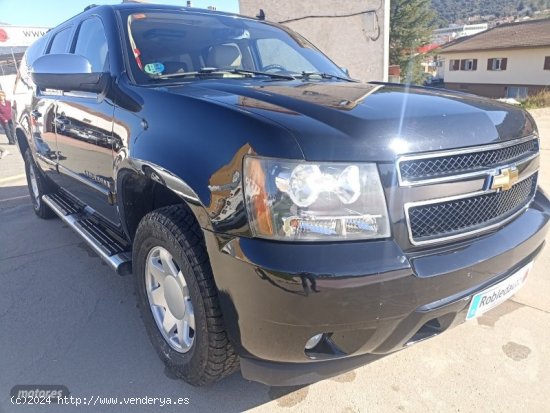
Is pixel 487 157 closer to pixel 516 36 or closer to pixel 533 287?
pixel 533 287

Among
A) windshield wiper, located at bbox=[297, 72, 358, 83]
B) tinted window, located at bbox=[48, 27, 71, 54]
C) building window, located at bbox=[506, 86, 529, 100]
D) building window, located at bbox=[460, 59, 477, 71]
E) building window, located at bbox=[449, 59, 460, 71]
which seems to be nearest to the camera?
windshield wiper, located at bbox=[297, 72, 358, 83]

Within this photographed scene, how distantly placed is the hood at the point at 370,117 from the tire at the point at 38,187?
10.2 ft

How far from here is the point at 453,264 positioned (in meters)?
1.68

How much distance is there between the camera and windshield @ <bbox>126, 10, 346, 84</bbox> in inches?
101

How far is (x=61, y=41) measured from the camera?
12.4 feet

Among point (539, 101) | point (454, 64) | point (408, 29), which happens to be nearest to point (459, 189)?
point (539, 101)

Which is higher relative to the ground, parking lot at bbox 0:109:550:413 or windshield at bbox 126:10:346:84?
windshield at bbox 126:10:346:84

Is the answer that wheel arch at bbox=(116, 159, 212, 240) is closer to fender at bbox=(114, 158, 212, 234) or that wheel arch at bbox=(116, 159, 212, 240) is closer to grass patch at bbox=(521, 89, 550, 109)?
fender at bbox=(114, 158, 212, 234)

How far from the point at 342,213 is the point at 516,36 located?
147 feet

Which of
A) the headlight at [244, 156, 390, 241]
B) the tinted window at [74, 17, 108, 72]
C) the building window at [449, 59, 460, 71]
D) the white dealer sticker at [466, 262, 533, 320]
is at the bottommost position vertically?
the building window at [449, 59, 460, 71]

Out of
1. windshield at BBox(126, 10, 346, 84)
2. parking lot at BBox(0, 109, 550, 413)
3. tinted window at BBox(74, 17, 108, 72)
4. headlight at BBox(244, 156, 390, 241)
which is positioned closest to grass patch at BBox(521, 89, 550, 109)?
parking lot at BBox(0, 109, 550, 413)

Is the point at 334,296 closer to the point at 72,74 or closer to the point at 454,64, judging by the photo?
Result: the point at 72,74

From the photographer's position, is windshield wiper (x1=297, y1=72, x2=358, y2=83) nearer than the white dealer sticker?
No

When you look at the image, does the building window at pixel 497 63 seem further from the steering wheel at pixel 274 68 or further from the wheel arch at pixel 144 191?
the wheel arch at pixel 144 191
